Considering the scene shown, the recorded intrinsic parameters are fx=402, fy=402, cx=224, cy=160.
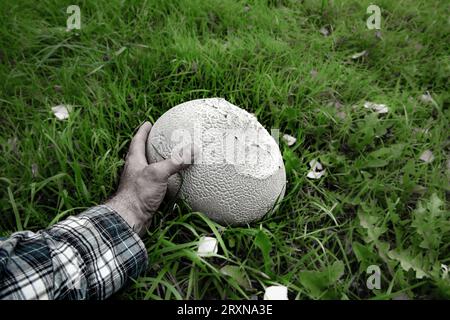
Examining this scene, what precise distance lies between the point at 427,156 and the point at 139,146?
186 cm

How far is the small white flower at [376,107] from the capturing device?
111 inches

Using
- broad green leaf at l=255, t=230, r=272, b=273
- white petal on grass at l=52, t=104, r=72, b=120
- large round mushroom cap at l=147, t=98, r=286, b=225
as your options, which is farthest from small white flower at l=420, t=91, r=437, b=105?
white petal on grass at l=52, t=104, r=72, b=120

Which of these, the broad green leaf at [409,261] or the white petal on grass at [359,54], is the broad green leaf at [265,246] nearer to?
the broad green leaf at [409,261]

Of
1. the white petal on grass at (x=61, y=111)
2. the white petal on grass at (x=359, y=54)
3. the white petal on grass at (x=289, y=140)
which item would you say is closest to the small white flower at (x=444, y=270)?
the white petal on grass at (x=289, y=140)

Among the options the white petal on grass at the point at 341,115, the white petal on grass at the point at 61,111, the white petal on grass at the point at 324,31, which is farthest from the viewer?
the white petal on grass at the point at 324,31

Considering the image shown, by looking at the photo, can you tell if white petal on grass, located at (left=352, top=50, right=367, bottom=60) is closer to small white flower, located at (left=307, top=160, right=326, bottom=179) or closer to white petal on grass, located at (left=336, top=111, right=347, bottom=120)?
white petal on grass, located at (left=336, top=111, right=347, bottom=120)

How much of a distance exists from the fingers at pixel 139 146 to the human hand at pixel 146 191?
96mm

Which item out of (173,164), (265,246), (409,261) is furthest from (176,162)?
(409,261)

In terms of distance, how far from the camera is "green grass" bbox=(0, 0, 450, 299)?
2.03m

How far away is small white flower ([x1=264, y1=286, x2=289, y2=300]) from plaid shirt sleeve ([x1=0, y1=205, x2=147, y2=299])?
23.4 inches

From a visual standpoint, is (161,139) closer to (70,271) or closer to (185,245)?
(185,245)

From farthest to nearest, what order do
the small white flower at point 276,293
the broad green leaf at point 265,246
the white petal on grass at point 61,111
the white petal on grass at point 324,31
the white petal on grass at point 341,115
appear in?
1. the white petal on grass at point 324,31
2. the white petal on grass at point 341,115
3. the white petal on grass at point 61,111
4. the broad green leaf at point 265,246
5. the small white flower at point 276,293
